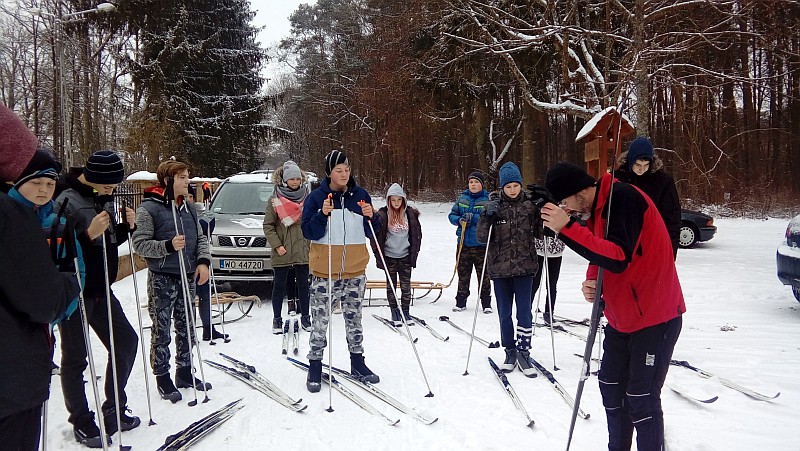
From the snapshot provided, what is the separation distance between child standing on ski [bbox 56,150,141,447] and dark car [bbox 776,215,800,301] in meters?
7.61

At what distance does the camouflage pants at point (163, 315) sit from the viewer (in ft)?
13.4

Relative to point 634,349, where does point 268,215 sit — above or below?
above

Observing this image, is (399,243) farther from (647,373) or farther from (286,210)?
(647,373)

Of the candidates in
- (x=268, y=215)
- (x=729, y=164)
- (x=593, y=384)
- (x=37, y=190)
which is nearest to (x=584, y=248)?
(x=593, y=384)

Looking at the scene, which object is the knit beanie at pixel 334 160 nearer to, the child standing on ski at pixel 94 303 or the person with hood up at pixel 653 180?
the child standing on ski at pixel 94 303

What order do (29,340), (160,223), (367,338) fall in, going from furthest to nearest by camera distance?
(367,338), (160,223), (29,340)

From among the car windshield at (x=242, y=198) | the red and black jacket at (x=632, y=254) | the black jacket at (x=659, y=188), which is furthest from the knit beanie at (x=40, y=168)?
the car windshield at (x=242, y=198)

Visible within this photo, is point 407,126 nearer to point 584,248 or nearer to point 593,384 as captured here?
point 593,384

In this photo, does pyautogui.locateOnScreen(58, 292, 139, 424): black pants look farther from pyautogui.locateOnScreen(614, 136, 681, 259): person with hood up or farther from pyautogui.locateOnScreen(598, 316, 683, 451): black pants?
pyautogui.locateOnScreen(614, 136, 681, 259): person with hood up

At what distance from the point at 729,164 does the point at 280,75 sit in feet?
128

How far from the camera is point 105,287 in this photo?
3480mm

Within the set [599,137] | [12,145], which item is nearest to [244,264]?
[599,137]

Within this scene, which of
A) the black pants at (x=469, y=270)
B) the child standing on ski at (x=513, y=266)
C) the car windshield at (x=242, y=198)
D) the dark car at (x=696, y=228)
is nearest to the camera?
the child standing on ski at (x=513, y=266)

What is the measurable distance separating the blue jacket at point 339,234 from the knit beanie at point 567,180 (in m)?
2.10
